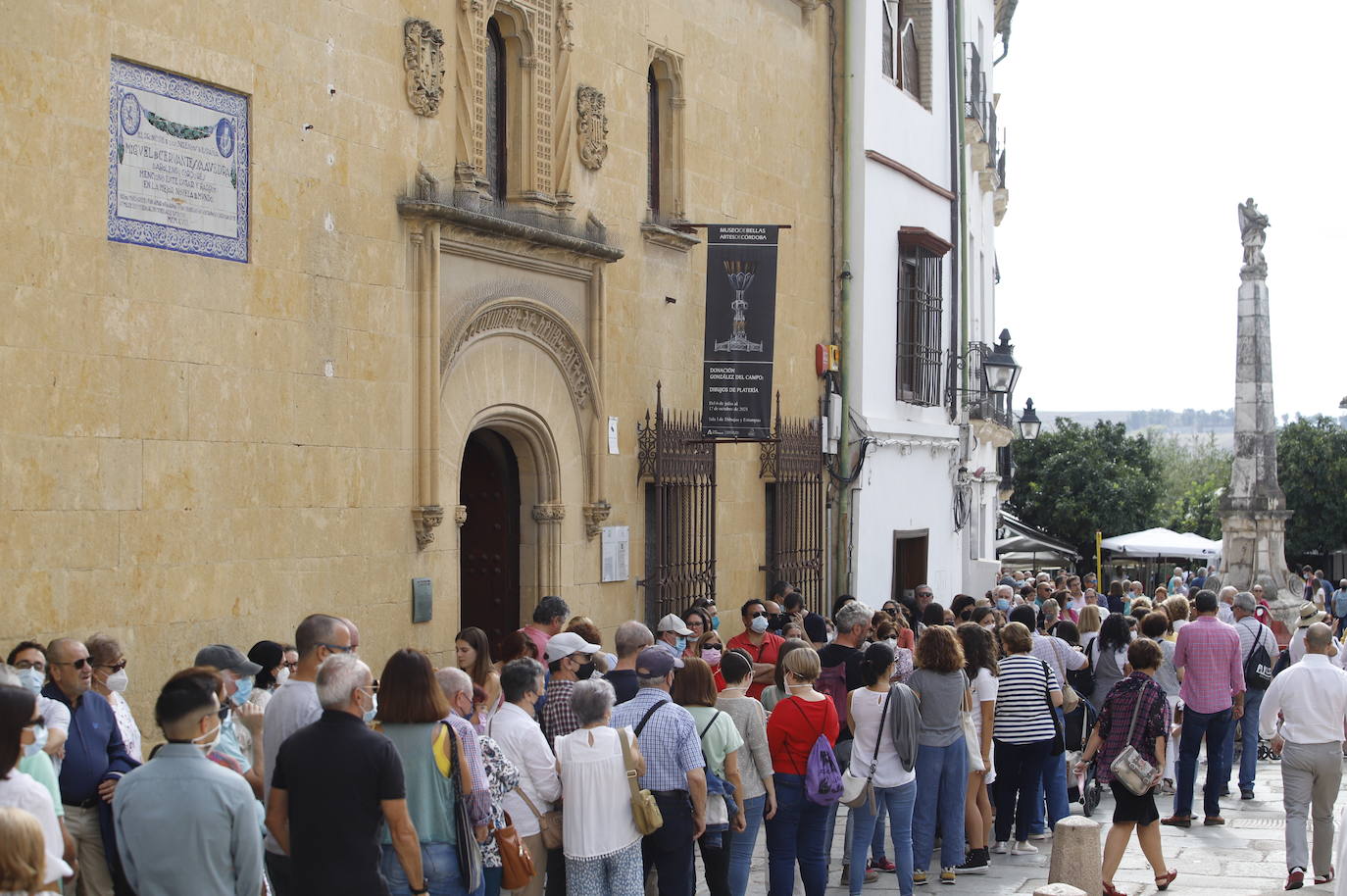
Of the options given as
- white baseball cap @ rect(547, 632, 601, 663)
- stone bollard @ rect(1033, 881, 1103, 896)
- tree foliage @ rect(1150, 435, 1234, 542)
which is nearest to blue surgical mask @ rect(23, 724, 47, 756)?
white baseball cap @ rect(547, 632, 601, 663)

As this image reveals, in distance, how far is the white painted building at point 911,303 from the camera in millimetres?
19141

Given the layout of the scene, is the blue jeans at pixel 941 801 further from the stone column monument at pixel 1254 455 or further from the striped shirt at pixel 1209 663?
the stone column monument at pixel 1254 455

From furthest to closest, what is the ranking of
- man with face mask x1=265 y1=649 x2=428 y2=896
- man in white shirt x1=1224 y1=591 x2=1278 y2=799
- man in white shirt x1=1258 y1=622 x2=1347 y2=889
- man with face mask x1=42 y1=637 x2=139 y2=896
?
man in white shirt x1=1224 y1=591 x2=1278 y2=799, man in white shirt x1=1258 y1=622 x2=1347 y2=889, man with face mask x1=42 y1=637 x2=139 y2=896, man with face mask x1=265 y1=649 x2=428 y2=896

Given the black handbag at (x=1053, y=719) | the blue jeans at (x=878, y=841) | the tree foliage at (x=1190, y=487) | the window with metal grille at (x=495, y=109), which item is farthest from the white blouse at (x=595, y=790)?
the tree foliage at (x=1190, y=487)

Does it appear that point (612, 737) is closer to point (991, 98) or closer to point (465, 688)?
point (465, 688)

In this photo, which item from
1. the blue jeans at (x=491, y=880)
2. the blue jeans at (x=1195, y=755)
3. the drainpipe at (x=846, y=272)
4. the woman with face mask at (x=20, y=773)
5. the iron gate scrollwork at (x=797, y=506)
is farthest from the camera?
the drainpipe at (x=846, y=272)

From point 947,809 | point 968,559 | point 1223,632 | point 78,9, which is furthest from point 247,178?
point 968,559

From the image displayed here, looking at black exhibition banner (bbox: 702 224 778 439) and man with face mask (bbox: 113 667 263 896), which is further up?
black exhibition banner (bbox: 702 224 778 439)

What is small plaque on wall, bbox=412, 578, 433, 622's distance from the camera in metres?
11.5

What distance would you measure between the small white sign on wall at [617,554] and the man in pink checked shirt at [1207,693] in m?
4.75

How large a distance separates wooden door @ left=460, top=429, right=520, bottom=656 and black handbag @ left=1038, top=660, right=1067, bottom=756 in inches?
179

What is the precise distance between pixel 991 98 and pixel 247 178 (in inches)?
834

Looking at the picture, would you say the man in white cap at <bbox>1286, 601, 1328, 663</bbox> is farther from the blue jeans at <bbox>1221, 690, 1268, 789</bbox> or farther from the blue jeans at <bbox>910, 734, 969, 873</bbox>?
the blue jeans at <bbox>910, 734, 969, 873</bbox>

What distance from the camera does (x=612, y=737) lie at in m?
7.41
